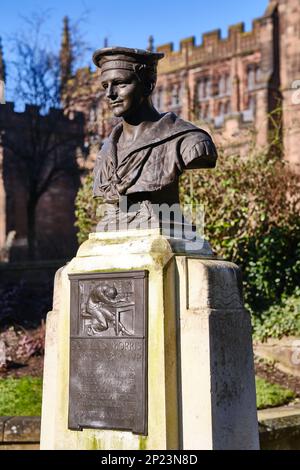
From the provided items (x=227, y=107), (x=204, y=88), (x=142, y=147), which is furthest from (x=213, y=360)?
(x=204, y=88)

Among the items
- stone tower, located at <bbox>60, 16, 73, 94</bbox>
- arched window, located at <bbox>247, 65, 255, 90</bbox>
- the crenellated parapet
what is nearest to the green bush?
the crenellated parapet

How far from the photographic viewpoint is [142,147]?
5.74 metres

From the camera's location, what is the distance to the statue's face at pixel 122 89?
18.5 ft

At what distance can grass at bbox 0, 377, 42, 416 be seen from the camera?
873 centimetres

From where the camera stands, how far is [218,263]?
214 inches

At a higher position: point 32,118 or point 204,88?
point 204,88

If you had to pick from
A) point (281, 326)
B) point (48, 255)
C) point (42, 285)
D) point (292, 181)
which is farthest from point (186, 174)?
point (48, 255)

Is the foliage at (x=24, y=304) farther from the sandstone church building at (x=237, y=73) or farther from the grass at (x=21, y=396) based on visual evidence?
the sandstone church building at (x=237, y=73)

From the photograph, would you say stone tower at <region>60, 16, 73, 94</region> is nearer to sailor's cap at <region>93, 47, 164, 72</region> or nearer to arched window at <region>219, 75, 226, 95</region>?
sailor's cap at <region>93, 47, 164, 72</region>

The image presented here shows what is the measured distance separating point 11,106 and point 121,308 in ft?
74.0

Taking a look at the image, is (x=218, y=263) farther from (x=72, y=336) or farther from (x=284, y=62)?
(x=284, y=62)

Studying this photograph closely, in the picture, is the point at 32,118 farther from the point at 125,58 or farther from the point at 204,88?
the point at 204,88

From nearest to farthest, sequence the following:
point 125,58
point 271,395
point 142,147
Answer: point 125,58, point 142,147, point 271,395

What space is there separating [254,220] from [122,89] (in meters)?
7.42
